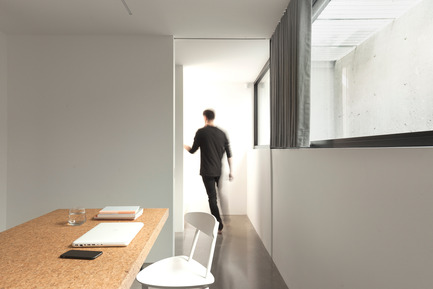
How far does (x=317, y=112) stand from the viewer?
270 centimetres

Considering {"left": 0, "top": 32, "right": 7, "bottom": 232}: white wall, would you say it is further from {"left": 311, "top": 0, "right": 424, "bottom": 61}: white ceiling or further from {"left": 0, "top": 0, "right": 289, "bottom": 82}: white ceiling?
{"left": 311, "top": 0, "right": 424, "bottom": 61}: white ceiling

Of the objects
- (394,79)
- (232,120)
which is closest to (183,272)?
(394,79)

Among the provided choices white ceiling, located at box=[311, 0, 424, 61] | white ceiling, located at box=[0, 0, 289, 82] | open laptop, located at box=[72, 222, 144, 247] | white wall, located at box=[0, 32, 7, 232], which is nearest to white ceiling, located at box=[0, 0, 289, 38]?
white ceiling, located at box=[0, 0, 289, 82]

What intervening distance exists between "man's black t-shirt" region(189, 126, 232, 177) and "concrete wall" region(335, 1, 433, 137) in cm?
273

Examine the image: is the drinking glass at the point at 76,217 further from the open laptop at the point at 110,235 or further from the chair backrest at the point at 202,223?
the chair backrest at the point at 202,223

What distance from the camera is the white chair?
1.81 m

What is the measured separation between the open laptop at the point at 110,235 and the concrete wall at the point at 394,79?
1254 mm

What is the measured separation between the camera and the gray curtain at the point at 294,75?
2373 mm

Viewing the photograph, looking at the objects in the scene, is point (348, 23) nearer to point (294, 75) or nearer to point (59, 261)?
point (294, 75)

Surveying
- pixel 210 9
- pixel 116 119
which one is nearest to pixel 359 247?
pixel 210 9

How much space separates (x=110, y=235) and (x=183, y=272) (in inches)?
24.4

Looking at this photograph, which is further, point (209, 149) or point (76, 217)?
point (209, 149)

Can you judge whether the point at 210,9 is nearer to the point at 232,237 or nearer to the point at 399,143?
the point at 399,143

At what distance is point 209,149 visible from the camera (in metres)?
4.64
